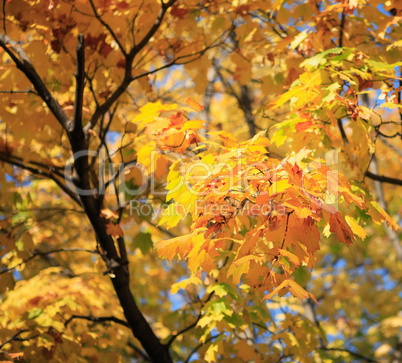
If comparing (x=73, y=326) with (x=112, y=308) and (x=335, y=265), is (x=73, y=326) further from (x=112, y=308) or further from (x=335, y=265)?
(x=335, y=265)

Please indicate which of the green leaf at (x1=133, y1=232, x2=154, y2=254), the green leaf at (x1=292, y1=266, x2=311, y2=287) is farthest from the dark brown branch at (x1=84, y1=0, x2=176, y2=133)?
the green leaf at (x1=292, y1=266, x2=311, y2=287)

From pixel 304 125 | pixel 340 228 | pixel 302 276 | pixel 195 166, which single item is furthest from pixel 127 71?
pixel 302 276

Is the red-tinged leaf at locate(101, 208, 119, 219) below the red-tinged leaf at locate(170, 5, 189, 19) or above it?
below

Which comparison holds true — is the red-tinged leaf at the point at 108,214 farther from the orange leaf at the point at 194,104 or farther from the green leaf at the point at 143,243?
the orange leaf at the point at 194,104

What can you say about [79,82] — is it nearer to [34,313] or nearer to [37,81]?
[37,81]

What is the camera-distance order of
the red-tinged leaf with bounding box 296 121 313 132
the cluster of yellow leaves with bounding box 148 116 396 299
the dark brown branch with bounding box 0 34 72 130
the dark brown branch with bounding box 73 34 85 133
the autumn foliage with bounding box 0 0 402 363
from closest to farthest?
the cluster of yellow leaves with bounding box 148 116 396 299, the autumn foliage with bounding box 0 0 402 363, the red-tinged leaf with bounding box 296 121 313 132, the dark brown branch with bounding box 73 34 85 133, the dark brown branch with bounding box 0 34 72 130

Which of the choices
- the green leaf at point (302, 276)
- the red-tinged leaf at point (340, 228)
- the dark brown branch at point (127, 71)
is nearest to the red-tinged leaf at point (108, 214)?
the dark brown branch at point (127, 71)

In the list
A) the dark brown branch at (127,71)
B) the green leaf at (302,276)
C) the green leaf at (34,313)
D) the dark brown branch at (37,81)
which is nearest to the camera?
the dark brown branch at (37,81)

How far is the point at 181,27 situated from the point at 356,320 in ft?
29.3

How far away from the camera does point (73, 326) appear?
4008 mm

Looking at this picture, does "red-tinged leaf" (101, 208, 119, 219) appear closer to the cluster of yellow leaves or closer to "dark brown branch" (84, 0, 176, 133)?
"dark brown branch" (84, 0, 176, 133)

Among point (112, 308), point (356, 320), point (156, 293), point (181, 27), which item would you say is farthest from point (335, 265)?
point (181, 27)

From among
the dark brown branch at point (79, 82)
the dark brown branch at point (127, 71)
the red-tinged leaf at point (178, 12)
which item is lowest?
the dark brown branch at point (79, 82)

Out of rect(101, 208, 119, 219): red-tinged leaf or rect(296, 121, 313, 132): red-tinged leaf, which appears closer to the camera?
rect(296, 121, 313, 132): red-tinged leaf
